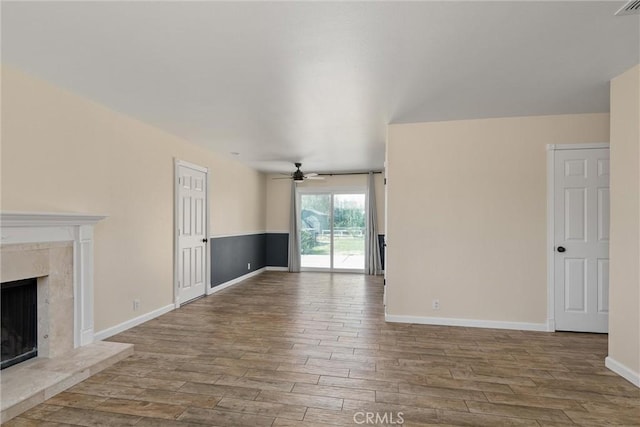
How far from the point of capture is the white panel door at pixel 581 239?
12.5 ft

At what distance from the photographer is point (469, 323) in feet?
13.5

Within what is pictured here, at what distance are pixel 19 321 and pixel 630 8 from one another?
191 inches

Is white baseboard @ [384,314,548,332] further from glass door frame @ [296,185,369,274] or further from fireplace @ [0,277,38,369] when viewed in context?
glass door frame @ [296,185,369,274]

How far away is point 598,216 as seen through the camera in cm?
380

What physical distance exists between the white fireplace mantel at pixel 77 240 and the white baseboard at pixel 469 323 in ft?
10.8

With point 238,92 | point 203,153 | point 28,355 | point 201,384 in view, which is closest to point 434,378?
point 201,384

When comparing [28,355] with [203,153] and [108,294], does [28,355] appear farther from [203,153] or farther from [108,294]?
[203,153]

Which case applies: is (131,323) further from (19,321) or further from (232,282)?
(232,282)

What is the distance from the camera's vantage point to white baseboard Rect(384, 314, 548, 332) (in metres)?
3.96

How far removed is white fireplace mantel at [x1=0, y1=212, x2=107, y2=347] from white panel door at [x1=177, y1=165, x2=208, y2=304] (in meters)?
1.71

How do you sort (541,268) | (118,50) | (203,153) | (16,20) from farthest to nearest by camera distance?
(203,153) → (541,268) → (118,50) → (16,20)

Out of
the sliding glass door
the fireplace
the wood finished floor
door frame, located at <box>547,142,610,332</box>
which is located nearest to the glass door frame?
the sliding glass door

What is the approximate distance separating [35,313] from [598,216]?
573cm

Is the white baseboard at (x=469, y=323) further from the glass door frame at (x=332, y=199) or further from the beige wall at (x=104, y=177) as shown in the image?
the glass door frame at (x=332, y=199)
